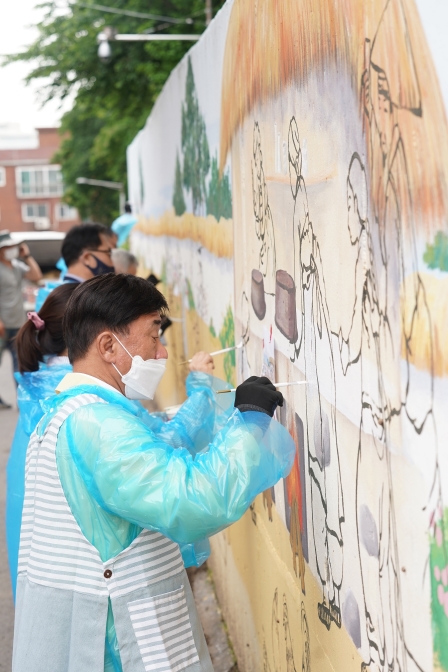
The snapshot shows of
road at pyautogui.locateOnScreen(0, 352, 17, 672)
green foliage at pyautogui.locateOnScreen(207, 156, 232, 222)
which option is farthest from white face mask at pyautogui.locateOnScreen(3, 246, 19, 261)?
green foliage at pyautogui.locateOnScreen(207, 156, 232, 222)

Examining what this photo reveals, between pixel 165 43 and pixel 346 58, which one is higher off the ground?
pixel 165 43

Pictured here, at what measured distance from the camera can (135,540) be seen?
2404mm

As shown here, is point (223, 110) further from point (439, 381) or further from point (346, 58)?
point (439, 381)

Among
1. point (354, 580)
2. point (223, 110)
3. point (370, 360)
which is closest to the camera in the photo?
point (370, 360)

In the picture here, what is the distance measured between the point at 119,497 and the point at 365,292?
0.75 metres

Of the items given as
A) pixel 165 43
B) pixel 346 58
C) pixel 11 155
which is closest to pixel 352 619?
pixel 346 58

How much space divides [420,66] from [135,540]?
137 cm

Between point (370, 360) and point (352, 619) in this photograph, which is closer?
point (370, 360)

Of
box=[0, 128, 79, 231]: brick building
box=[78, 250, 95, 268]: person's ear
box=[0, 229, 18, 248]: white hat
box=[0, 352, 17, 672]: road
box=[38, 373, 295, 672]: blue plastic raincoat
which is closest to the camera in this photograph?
box=[38, 373, 295, 672]: blue plastic raincoat

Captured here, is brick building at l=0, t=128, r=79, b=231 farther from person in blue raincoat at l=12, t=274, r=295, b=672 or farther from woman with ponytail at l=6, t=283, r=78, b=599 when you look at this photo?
person in blue raincoat at l=12, t=274, r=295, b=672

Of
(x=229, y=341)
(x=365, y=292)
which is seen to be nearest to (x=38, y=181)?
(x=229, y=341)

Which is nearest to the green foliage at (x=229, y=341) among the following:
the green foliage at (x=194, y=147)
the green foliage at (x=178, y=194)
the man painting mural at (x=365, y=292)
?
the green foliage at (x=194, y=147)

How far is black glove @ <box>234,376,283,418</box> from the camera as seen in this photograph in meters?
2.34

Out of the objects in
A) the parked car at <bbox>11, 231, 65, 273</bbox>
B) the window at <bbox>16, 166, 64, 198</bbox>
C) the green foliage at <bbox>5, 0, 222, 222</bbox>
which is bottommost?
the parked car at <bbox>11, 231, 65, 273</bbox>
